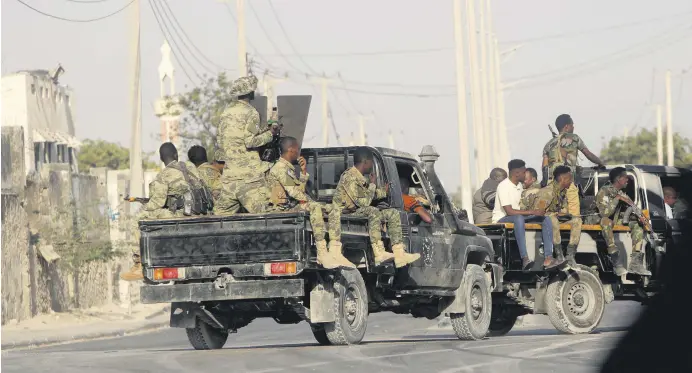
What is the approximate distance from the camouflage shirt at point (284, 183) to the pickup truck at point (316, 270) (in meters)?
0.58

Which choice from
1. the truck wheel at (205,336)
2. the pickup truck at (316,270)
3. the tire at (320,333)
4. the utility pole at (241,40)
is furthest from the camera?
the utility pole at (241,40)

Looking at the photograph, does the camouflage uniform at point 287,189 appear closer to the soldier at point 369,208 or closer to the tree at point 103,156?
the soldier at point 369,208

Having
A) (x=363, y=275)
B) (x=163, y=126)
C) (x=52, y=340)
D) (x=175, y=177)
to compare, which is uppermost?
(x=163, y=126)

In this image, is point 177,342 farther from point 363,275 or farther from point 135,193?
point 363,275

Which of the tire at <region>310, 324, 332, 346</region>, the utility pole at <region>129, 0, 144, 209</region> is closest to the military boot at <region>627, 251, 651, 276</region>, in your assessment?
the tire at <region>310, 324, 332, 346</region>

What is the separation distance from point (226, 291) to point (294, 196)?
3.88ft

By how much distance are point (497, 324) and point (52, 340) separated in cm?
1033

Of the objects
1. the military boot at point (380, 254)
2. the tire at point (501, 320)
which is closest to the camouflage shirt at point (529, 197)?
the tire at point (501, 320)

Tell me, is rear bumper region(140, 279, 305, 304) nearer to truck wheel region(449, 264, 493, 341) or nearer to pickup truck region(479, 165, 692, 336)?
truck wheel region(449, 264, 493, 341)

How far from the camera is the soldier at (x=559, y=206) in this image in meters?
16.2

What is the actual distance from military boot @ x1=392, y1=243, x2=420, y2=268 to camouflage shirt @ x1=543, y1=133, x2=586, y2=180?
4.14 m

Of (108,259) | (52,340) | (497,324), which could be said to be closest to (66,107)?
(108,259)

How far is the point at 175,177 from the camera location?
1383cm

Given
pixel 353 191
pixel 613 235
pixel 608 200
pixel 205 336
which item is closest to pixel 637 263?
pixel 613 235
